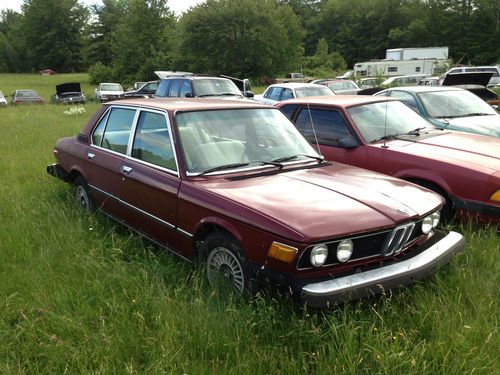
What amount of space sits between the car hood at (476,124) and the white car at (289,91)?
22.3ft

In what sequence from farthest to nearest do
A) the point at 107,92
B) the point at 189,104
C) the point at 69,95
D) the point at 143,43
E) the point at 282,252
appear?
the point at 143,43, the point at 107,92, the point at 69,95, the point at 189,104, the point at 282,252

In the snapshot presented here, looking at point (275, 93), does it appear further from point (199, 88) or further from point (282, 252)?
point (282, 252)

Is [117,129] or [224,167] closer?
[224,167]

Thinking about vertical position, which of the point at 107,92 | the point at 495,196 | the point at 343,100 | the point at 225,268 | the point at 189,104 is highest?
the point at 189,104

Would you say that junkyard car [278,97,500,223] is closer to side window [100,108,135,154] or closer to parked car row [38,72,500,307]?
parked car row [38,72,500,307]

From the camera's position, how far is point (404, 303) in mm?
3236

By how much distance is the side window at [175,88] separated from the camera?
13639 millimetres

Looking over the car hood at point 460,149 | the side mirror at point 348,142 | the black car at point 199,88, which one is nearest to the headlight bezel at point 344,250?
the car hood at point 460,149

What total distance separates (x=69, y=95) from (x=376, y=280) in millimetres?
28076

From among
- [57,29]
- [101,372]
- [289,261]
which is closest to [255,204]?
[289,261]

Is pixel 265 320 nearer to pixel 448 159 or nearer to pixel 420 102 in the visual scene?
pixel 448 159

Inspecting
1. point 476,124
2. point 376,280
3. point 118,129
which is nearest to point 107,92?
point 476,124

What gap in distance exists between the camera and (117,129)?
507 cm

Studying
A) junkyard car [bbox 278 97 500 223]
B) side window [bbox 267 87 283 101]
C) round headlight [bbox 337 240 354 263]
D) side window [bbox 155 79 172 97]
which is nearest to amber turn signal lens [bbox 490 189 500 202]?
junkyard car [bbox 278 97 500 223]
